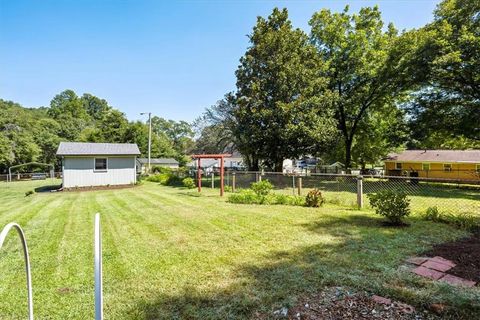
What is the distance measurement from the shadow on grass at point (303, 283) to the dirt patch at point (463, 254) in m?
0.34

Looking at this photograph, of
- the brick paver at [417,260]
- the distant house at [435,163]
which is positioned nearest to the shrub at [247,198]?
the brick paver at [417,260]

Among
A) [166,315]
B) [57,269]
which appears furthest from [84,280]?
[166,315]

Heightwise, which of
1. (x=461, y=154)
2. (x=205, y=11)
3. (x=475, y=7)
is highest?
(x=475, y=7)

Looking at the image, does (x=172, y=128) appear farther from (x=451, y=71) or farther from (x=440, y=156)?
(x=451, y=71)

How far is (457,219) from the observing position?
21.7ft

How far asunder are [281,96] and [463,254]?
1527 cm

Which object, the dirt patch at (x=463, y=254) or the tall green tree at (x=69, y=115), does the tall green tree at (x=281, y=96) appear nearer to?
the dirt patch at (x=463, y=254)

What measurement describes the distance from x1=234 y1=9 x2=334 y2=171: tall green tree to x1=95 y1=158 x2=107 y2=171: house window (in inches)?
386

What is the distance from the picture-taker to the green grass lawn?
10.1 feet

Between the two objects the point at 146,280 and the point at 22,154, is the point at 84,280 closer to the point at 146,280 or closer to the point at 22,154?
the point at 146,280

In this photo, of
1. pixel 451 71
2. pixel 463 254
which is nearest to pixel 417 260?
pixel 463 254

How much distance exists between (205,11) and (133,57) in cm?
661

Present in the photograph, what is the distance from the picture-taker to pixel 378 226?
645 centimetres

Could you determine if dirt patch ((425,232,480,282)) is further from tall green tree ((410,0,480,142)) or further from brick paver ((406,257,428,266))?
tall green tree ((410,0,480,142))
